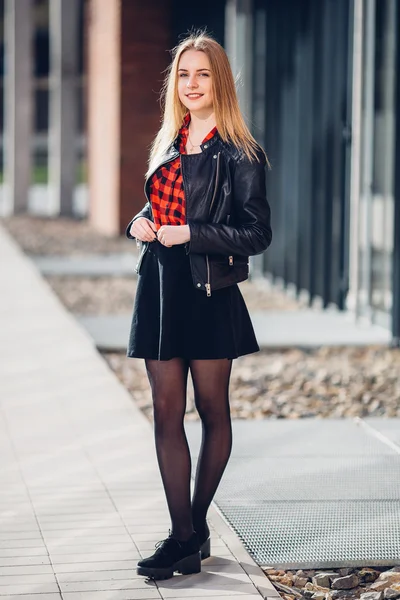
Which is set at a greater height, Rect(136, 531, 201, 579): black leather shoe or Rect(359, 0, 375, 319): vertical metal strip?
Rect(359, 0, 375, 319): vertical metal strip

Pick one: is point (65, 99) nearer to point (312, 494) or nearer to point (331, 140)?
point (331, 140)

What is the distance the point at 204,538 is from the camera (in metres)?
4.32

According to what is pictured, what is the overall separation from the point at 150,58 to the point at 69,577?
14.2 metres

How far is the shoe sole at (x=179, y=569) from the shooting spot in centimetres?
411

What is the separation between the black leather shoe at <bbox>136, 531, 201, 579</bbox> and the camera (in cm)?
412

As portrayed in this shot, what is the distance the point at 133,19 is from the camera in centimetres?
1769

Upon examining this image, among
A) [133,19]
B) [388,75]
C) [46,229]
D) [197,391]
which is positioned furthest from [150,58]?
[197,391]

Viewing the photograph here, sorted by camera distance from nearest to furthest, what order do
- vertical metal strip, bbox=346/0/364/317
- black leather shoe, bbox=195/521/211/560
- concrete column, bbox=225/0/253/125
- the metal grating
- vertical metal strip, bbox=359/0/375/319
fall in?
black leather shoe, bbox=195/521/211/560 < the metal grating < vertical metal strip, bbox=359/0/375/319 < vertical metal strip, bbox=346/0/364/317 < concrete column, bbox=225/0/253/125

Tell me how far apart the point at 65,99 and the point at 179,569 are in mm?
19171

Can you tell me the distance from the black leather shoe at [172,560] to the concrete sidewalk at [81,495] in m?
0.04

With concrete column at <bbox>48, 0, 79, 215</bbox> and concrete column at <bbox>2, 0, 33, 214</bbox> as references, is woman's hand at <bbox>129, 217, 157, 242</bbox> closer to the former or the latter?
concrete column at <bbox>48, 0, 79, 215</bbox>

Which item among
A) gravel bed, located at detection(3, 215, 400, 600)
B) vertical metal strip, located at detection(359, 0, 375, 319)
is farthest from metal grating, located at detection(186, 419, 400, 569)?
vertical metal strip, located at detection(359, 0, 375, 319)

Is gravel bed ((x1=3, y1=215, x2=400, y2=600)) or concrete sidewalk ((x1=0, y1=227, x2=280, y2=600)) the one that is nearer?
concrete sidewalk ((x1=0, y1=227, x2=280, y2=600))

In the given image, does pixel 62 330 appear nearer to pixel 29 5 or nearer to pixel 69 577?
pixel 69 577
